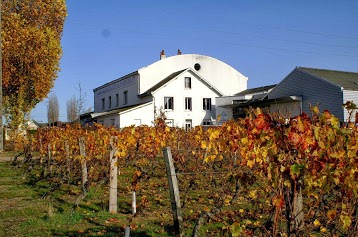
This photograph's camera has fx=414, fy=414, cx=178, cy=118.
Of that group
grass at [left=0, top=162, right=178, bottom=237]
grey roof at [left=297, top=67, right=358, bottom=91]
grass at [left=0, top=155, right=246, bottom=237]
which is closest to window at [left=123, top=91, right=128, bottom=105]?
grey roof at [left=297, top=67, right=358, bottom=91]

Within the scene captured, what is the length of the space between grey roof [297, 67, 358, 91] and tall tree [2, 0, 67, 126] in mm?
20833

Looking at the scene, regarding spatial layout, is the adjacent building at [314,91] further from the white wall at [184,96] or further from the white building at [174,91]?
the white building at [174,91]

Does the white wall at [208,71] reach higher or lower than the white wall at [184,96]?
higher

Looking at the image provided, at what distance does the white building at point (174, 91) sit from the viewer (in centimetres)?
4106

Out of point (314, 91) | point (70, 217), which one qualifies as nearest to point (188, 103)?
point (314, 91)

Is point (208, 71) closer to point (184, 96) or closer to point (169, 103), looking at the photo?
point (184, 96)

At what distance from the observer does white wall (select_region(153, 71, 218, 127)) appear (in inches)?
1662

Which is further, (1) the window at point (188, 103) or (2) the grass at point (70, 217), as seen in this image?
(1) the window at point (188, 103)

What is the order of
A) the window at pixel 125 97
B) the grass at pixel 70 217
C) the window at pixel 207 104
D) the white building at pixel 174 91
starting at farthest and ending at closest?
the window at pixel 125 97
the window at pixel 207 104
the white building at pixel 174 91
the grass at pixel 70 217

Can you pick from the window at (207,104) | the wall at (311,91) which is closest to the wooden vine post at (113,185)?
the wall at (311,91)

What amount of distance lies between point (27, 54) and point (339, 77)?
82.3ft

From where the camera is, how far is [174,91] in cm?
4253

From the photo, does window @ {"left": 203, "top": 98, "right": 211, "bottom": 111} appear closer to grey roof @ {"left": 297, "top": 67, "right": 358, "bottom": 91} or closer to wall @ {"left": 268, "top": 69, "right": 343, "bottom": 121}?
wall @ {"left": 268, "top": 69, "right": 343, "bottom": 121}

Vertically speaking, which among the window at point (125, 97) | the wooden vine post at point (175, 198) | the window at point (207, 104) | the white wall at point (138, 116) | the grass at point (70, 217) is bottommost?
the grass at point (70, 217)
